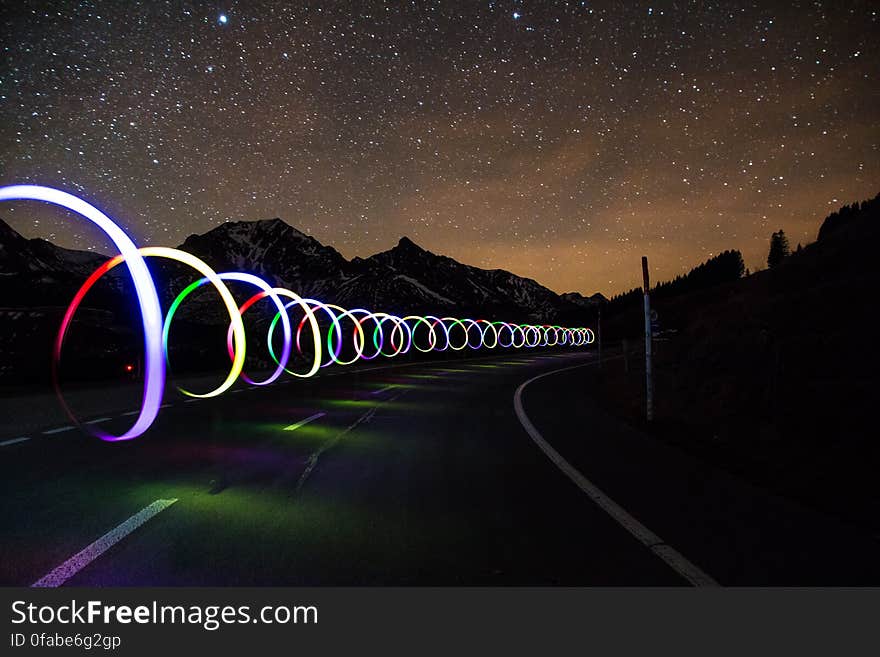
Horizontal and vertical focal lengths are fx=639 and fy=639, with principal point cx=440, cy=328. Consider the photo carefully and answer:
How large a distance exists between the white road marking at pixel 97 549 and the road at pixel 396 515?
2cm

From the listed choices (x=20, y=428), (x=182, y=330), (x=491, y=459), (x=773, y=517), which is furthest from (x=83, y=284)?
(x=182, y=330)

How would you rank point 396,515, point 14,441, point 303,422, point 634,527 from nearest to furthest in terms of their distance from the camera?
point 634,527 → point 396,515 → point 14,441 → point 303,422

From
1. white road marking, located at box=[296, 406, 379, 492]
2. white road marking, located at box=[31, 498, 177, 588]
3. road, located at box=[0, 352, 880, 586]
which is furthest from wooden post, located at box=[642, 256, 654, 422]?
white road marking, located at box=[31, 498, 177, 588]

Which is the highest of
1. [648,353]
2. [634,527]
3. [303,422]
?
[648,353]

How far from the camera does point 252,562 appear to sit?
174 inches

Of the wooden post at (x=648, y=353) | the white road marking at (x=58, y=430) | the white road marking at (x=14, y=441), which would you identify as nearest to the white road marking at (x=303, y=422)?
the white road marking at (x=58, y=430)

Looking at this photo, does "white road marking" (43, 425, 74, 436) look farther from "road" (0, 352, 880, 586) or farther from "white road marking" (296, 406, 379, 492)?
"white road marking" (296, 406, 379, 492)

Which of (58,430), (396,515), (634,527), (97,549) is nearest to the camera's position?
(97,549)

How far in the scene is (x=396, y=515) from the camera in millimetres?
5746

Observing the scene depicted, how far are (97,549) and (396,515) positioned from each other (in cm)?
237

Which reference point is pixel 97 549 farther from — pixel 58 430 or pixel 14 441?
pixel 58 430

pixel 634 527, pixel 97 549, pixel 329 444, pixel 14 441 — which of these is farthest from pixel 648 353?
pixel 14 441

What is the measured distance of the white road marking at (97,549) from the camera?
4.09 meters

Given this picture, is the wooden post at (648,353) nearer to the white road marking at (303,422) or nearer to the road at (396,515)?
the road at (396,515)
